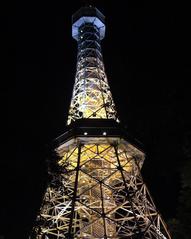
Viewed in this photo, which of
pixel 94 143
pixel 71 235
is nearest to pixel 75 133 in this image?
pixel 94 143

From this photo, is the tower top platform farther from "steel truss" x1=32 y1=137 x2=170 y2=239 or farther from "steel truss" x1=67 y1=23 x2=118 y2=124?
"steel truss" x1=32 y1=137 x2=170 y2=239

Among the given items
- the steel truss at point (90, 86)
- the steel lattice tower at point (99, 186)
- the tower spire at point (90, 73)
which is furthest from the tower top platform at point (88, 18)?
the steel lattice tower at point (99, 186)

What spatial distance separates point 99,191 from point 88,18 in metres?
13.3

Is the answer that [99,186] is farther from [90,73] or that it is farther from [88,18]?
[88,18]

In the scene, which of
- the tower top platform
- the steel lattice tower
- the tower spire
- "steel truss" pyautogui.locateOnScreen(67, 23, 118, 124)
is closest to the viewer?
the steel lattice tower

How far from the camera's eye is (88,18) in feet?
81.5

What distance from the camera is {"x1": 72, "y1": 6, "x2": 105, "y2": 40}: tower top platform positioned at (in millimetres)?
24797

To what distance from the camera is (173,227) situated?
9.57 metres

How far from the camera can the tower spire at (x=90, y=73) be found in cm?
1799

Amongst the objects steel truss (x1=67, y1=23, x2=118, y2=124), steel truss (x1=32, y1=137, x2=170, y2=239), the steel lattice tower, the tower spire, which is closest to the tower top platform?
the tower spire

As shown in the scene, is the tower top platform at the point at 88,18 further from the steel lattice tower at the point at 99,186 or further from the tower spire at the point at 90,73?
the steel lattice tower at the point at 99,186

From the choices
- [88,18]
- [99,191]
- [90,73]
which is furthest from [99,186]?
[88,18]

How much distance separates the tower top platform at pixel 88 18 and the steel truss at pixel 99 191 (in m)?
11.5

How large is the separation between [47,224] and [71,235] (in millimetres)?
2984
